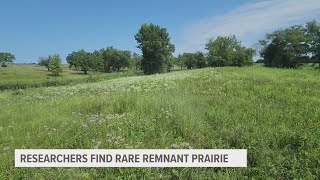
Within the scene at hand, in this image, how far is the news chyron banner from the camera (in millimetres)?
6828

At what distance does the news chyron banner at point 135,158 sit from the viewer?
22.4 ft

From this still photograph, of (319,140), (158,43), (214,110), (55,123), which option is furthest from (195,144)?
(158,43)

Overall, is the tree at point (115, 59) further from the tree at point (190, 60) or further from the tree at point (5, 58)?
the tree at point (5, 58)

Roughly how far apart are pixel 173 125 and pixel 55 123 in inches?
153

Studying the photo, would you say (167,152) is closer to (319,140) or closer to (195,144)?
(195,144)

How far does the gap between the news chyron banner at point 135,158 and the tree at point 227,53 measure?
92.7 metres

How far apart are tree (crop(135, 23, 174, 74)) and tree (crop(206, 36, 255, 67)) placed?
15.4 meters

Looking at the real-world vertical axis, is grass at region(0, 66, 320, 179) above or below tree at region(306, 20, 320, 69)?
below

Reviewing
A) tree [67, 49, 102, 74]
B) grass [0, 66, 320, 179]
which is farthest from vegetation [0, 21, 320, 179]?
tree [67, 49, 102, 74]

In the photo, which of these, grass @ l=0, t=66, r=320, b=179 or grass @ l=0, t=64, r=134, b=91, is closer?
grass @ l=0, t=66, r=320, b=179

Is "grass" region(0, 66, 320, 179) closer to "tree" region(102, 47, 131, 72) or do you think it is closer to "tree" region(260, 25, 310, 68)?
"tree" region(260, 25, 310, 68)

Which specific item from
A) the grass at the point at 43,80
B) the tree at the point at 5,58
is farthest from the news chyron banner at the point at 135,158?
the tree at the point at 5,58

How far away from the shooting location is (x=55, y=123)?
34.4 ft

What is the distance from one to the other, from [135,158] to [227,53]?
96571 mm
